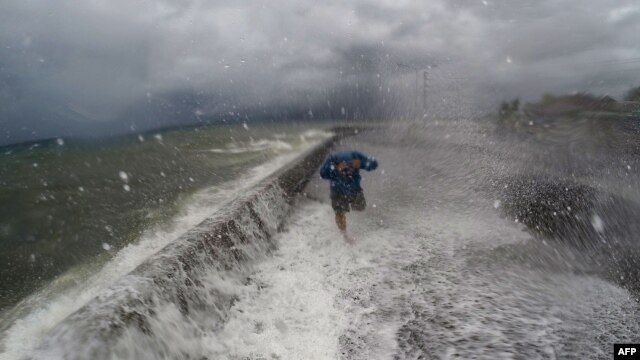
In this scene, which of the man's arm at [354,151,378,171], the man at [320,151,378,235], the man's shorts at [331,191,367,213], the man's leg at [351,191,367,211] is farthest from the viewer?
the man's leg at [351,191,367,211]

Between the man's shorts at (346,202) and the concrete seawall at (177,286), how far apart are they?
1140 mm

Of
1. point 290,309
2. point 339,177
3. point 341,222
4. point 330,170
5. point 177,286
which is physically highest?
point 330,170

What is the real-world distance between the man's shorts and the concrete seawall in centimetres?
114

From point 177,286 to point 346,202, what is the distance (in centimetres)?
349

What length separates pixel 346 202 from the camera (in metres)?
6.69

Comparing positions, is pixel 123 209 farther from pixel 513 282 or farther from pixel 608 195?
pixel 608 195

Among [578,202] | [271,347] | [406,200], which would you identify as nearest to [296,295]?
[271,347]

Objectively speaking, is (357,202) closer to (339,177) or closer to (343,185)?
(343,185)

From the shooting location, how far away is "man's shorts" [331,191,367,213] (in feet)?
21.8

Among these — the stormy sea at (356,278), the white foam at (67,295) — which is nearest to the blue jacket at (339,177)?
the stormy sea at (356,278)

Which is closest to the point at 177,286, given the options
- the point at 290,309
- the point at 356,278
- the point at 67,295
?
the point at 290,309

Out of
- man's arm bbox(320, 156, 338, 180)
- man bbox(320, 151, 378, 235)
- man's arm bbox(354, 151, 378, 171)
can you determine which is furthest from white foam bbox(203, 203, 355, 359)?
man's arm bbox(354, 151, 378, 171)

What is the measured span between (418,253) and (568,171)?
353 inches

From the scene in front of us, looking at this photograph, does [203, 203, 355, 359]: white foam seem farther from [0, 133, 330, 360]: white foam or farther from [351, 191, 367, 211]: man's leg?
[0, 133, 330, 360]: white foam
